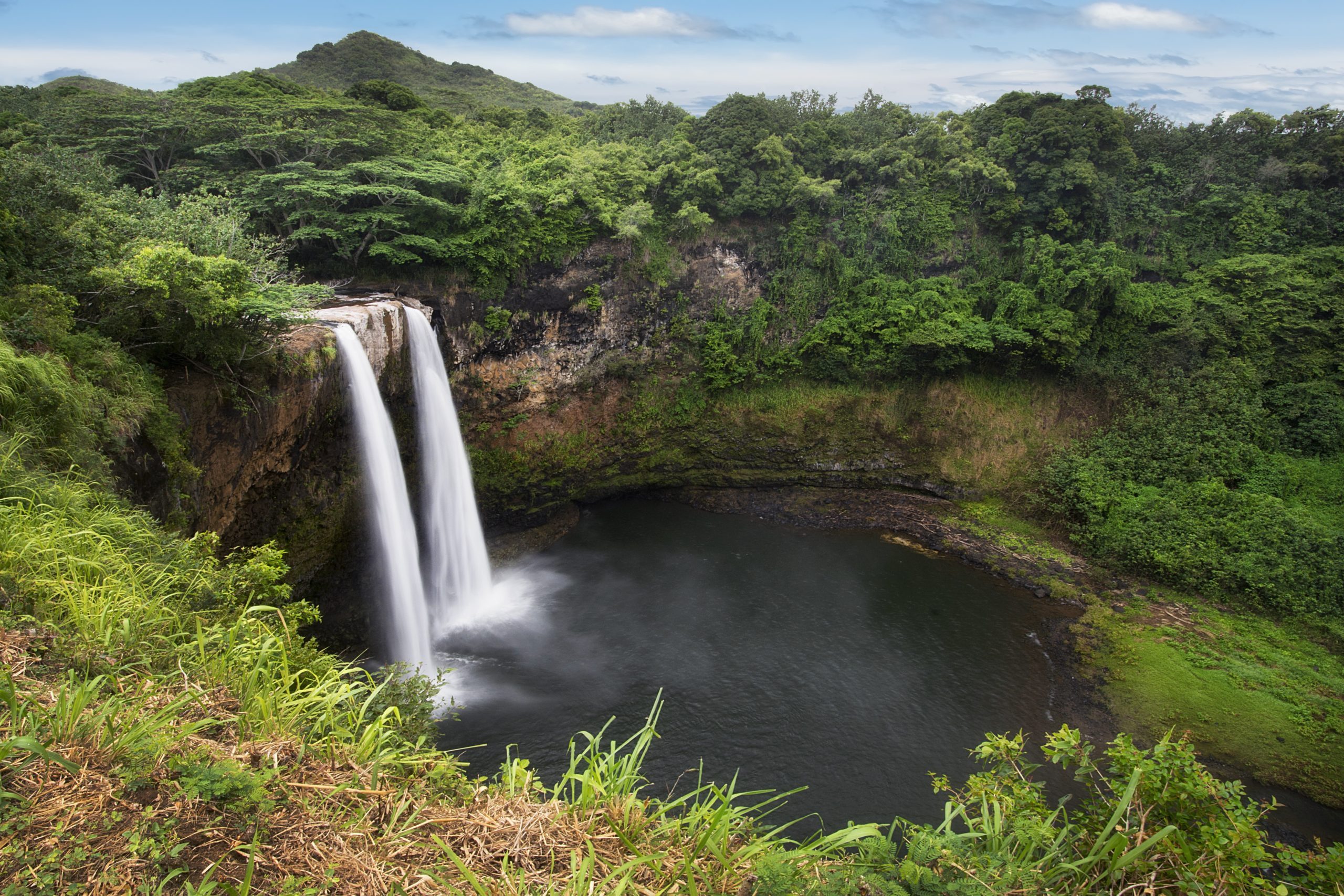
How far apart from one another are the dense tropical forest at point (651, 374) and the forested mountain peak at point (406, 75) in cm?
41

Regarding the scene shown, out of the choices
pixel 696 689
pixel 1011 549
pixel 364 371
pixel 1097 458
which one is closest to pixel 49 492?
pixel 364 371

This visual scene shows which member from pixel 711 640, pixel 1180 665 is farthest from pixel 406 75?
pixel 1180 665

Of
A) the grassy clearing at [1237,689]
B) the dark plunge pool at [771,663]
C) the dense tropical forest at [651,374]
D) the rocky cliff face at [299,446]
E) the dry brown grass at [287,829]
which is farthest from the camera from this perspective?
the grassy clearing at [1237,689]

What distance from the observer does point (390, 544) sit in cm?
1311

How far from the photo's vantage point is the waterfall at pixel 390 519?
491 inches

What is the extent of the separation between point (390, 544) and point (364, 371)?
3.36m

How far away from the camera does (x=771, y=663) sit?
13.6 m

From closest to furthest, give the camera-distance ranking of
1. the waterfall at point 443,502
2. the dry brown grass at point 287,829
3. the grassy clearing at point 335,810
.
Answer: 1. the dry brown grass at point 287,829
2. the grassy clearing at point 335,810
3. the waterfall at point 443,502

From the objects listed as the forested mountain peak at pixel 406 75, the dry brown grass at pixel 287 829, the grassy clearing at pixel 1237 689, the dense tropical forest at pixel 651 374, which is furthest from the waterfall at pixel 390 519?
the forested mountain peak at pixel 406 75

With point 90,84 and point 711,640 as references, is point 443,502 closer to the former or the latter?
point 711,640

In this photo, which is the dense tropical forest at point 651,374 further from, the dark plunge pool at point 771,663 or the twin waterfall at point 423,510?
the twin waterfall at point 423,510

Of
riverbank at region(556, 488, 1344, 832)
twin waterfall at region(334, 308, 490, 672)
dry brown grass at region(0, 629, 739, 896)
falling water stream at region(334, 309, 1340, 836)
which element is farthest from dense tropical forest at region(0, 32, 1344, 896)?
twin waterfall at region(334, 308, 490, 672)

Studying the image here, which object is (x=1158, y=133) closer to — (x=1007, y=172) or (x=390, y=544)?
(x=1007, y=172)

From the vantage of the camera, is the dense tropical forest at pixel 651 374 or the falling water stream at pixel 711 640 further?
the falling water stream at pixel 711 640
